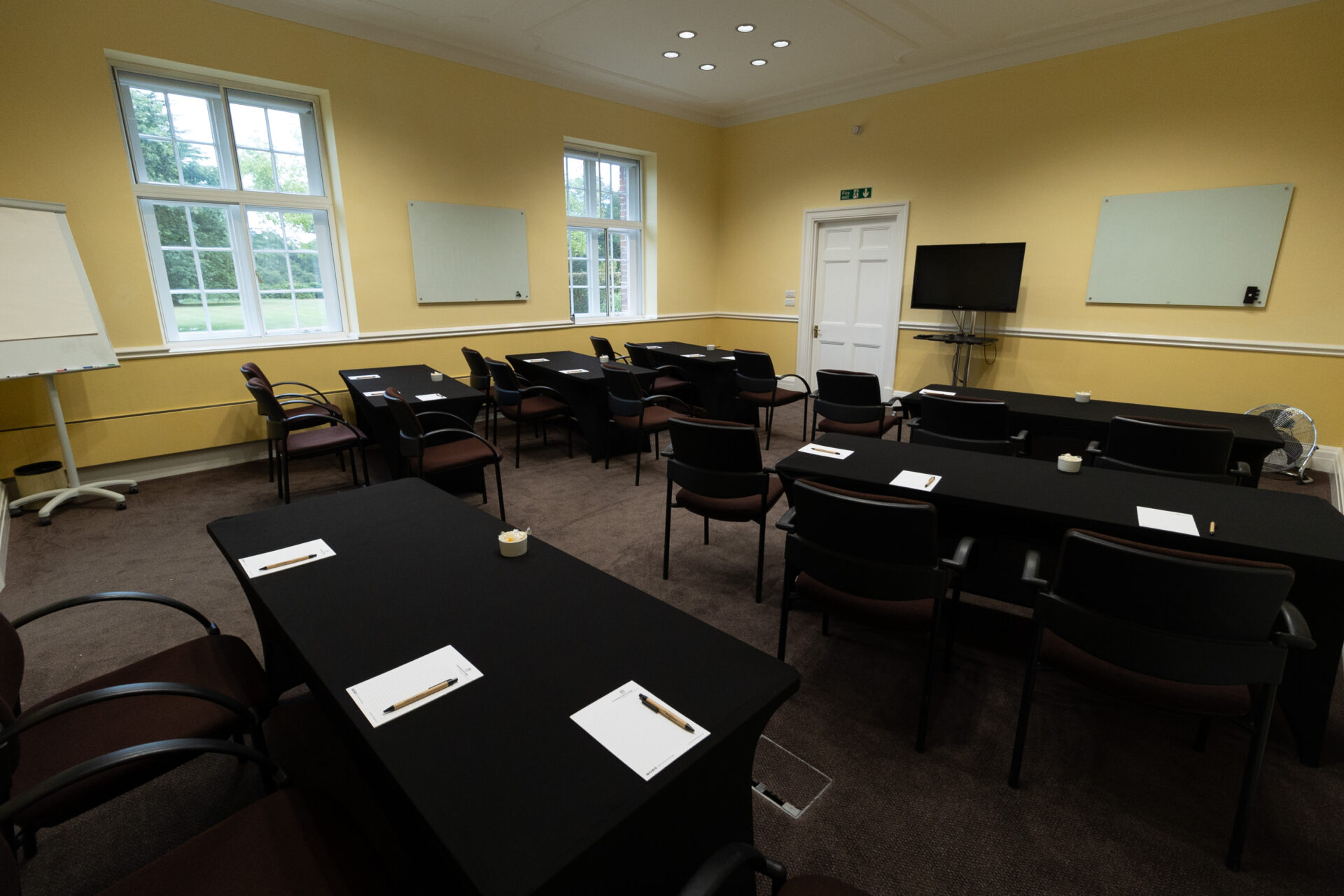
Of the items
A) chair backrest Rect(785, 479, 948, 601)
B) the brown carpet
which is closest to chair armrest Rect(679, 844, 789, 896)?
the brown carpet

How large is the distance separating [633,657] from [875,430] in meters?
3.33

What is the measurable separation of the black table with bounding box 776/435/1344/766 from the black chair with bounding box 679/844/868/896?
4.43ft

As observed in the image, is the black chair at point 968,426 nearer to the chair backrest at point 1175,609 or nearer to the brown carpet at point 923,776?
the brown carpet at point 923,776

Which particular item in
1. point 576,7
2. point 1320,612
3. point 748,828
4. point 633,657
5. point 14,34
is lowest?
point 748,828

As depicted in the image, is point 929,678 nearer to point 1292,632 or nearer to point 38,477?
point 1292,632

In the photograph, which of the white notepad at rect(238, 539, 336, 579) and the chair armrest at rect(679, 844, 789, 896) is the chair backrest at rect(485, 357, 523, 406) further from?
the chair armrest at rect(679, 844, 789, 896)

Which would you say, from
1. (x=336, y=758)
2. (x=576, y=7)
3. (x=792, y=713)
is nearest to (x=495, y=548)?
(x=336, y=758)

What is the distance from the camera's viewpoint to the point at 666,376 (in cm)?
575

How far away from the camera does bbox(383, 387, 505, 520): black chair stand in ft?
10.5

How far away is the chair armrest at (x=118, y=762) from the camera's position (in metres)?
0.94

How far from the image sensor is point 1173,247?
4.71 meters

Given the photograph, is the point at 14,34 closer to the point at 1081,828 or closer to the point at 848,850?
the point at 848,850

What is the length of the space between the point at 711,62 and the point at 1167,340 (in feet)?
15.2

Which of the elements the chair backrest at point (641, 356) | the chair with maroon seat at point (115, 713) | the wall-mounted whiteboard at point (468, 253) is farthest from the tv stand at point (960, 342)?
the chair with maroon seat at point (115, 713)
